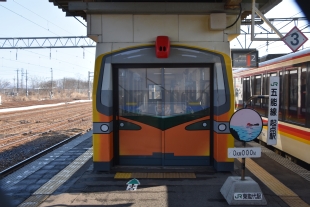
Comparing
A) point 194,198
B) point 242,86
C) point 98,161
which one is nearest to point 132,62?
point 98,161

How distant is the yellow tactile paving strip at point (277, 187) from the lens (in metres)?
5.15

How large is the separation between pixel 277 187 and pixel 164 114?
258 centimetres

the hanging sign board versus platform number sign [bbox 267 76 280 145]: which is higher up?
the hanging sign board

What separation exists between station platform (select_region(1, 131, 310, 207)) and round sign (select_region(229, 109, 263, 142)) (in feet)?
3.48

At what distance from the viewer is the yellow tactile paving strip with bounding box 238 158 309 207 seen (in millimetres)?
5152

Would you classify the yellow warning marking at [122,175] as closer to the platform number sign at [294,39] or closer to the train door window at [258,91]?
the platform number sign at [294,39]

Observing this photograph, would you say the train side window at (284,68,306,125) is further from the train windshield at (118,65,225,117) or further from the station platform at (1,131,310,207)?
the train windshield at (118,65,225,117)

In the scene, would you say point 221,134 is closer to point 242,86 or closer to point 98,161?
point 98,161

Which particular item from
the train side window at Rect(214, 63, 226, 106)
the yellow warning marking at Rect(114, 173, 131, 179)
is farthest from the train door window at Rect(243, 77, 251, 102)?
the yellow warning marking at Rect(114, 173, 131, 179)

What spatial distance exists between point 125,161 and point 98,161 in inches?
25.1

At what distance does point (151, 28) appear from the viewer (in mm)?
6848

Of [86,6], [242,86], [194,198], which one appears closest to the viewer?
[194,198]

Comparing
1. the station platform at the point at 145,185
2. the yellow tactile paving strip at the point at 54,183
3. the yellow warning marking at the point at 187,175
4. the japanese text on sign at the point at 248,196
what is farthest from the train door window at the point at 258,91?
the japanese text on sign at the point at 248,196

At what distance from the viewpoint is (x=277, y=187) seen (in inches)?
233
